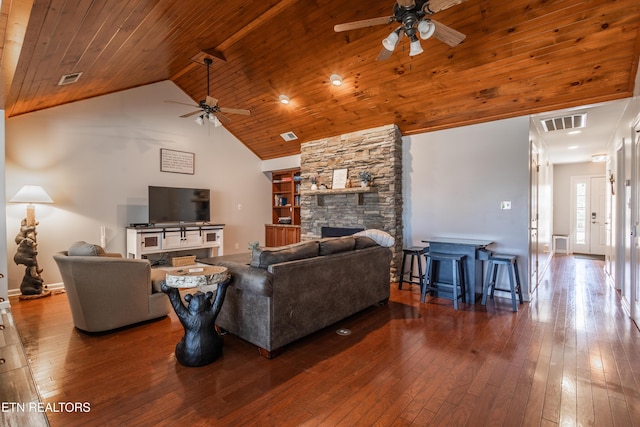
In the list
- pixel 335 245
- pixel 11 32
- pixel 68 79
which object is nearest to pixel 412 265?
pixel 335 245

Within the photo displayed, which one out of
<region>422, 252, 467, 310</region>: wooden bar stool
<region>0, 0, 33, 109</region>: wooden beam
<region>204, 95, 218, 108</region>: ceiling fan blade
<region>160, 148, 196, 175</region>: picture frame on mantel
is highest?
<region>204, 95, 218, 108</region>: ceiling fan blade

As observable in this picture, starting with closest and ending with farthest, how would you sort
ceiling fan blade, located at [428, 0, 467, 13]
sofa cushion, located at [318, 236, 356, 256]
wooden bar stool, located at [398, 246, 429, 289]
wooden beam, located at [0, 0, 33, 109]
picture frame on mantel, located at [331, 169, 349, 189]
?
wooden beam, located at [0, 0, 33, 109] < ceiling fan blade, located at [428, 0, 467, 13] < sofa cushion, located at [318, 236, 356, 256] < wooden bar stool, located at [398, 246, 429, 289] < picture frame on mantel, located at [331, 169, 349, 189]

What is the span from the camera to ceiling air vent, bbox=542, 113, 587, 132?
13.8ft

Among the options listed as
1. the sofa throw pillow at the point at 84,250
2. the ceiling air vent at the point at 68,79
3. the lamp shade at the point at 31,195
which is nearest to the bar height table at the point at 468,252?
the sofa throw pillow at the point at 84,250

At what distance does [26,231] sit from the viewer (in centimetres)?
421

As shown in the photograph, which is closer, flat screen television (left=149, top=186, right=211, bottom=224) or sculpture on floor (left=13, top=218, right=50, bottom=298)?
sculpture on floor (left=13, top=218, right=50, bottom=298)

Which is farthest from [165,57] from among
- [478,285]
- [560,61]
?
[478,285]

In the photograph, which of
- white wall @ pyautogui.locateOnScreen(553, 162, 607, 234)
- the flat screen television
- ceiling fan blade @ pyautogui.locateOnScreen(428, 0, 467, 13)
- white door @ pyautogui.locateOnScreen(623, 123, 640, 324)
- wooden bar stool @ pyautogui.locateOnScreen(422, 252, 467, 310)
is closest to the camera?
ceiling fan blade @ pyautogui.locateOnScreen(428, 0, 467, 13)

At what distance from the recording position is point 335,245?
3.18 m

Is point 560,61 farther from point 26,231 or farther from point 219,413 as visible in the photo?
point 26,231

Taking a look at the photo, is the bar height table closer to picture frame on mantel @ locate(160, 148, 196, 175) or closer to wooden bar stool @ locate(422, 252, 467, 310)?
wooden bar stool @ locate(422, 252, 467, 310)

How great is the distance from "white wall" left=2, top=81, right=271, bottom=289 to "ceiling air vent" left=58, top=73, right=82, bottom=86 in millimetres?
1166

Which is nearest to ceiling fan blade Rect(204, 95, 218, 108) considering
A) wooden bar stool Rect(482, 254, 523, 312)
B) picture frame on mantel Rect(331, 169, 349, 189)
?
picture frame on mantel Rect(331, 169, 349, 189)

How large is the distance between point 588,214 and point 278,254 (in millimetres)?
9003
